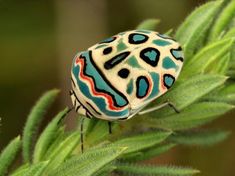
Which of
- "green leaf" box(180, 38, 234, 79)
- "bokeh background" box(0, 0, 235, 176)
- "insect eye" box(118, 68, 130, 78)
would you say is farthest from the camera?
"bokeh background" box(0, 0, 235, 176)

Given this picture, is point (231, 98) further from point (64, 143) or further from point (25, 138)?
point (25, 138)

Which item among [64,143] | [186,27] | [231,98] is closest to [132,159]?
[64,143]

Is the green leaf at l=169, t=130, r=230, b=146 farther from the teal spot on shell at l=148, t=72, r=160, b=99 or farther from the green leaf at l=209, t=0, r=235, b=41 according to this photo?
the green leaf at l=209, t=0, r=235, b=41

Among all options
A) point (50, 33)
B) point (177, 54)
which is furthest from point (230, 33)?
point (50, 33)

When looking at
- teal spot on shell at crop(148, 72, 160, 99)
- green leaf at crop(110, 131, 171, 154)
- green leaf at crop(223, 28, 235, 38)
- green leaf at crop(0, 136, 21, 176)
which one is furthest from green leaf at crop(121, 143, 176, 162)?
green leaf at crop(223, 28, 235, 38)

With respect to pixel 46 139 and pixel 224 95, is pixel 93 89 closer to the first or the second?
pixel 46 139
